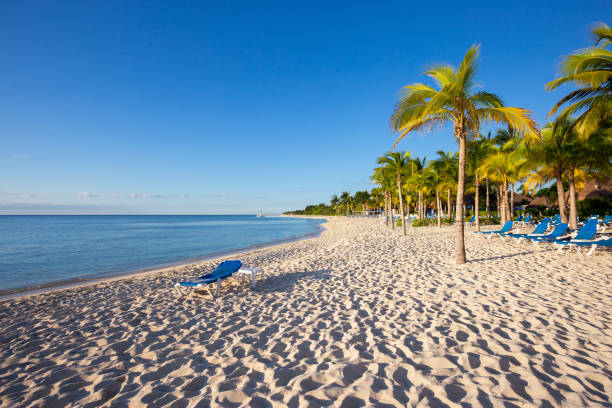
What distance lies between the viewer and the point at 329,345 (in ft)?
11.3

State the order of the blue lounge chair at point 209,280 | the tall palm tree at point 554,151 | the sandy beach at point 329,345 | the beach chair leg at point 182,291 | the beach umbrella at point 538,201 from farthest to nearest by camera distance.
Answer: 1. the beach umbrella at point 538,201
2. the tall palm tree at point 554,151
3. the beach chair leg at point 182,291
4. the blue lounge chair at point 209,280
5. the sandy beach at point 329,345

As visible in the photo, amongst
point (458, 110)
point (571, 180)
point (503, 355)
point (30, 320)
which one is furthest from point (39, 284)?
point (571, 180)

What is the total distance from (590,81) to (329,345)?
9.37 m

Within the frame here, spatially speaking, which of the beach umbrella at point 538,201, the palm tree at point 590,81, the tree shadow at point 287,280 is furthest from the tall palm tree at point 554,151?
the beach umbrella at point 538,201

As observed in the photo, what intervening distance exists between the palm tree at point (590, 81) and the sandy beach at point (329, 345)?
15.0 feet

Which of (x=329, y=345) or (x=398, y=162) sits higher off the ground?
(x=398, y=162)

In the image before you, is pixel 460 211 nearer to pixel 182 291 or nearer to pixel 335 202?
pixel 182 291

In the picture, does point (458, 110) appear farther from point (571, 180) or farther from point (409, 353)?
point (571, 180)

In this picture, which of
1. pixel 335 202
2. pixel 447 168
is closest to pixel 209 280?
pixel 447 168

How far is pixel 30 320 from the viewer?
16.4ft

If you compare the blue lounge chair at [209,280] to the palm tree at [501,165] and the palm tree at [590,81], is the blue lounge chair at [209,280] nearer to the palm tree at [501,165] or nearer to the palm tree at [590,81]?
the palm tree at [590,81]

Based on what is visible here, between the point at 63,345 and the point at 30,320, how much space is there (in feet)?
6.66

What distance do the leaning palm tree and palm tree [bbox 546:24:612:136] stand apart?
5.92 ft

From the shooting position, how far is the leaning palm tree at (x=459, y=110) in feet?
23.7
